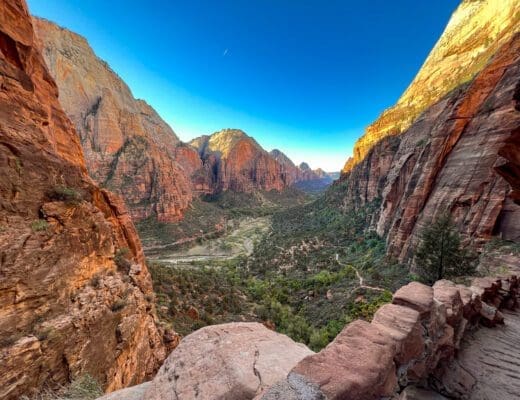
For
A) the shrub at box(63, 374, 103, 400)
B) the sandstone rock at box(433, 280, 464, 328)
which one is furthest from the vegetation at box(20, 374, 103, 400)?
the sandstone rock at box(433, 280, 464, 328)

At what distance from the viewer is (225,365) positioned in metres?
2.53

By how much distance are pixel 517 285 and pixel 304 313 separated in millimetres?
18731

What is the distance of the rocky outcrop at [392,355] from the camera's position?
6.09 feet

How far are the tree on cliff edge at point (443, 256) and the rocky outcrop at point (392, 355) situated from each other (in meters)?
9.20

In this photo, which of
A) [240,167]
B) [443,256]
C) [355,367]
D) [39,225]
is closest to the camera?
[355,367]

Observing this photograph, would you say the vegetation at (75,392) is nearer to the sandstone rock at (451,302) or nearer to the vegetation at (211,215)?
the sandstone rock at (451,302)

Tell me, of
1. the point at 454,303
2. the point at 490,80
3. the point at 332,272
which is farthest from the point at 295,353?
the point at 490,80

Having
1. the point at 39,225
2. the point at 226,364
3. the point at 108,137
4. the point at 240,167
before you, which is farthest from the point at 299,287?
the point at 240,167

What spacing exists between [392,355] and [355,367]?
652 millimetres

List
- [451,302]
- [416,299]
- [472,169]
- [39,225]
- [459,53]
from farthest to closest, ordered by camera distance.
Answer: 1. [459,53]
2. [472,169]
3. [39,225]
4. [451,302]
5. [416,299]

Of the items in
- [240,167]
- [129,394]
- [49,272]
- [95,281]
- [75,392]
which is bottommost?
[75,392]

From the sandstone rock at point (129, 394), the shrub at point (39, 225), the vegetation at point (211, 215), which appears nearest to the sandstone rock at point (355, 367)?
the sandstone rock at point (129, 394)

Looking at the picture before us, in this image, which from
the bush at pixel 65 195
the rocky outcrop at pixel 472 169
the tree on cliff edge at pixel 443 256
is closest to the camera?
the bush at pixel 65 195

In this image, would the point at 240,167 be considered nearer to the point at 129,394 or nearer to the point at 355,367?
the point at 129,394
